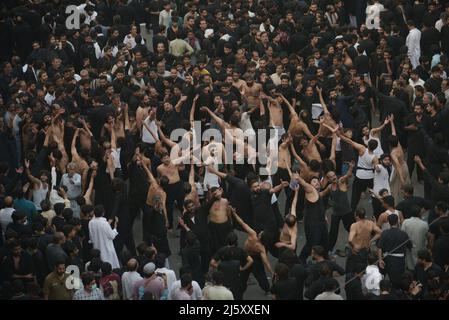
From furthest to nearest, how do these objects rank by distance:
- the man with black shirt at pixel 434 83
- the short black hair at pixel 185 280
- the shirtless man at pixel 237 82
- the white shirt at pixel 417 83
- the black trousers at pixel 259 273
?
1. the shirtless man at pixel 237 82
2. the white shirt at pixel 417 83
3. the man with black shirt at pixel 434 83
4. the black trousers at pixel 259 273
5. the short black hair at pixel 185 280

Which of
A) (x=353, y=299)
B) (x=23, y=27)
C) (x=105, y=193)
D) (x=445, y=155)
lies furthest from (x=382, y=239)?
(x=23, y=27)

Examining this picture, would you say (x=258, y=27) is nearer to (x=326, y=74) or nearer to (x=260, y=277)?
(x=326, y=74)

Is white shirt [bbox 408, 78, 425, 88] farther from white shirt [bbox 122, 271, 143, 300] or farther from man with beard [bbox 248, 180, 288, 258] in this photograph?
white shirt [bbox 122, 271, 143, 300]

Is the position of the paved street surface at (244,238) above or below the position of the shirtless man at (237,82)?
below

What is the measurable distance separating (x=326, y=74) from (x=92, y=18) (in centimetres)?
601

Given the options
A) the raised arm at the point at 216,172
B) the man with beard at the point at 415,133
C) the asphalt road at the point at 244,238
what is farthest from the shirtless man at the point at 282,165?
the man with beard at the point at 415,133

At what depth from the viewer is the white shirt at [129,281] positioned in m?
14.9

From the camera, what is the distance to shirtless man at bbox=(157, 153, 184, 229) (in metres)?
18.2

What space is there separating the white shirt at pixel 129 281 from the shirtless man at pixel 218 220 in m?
2.06

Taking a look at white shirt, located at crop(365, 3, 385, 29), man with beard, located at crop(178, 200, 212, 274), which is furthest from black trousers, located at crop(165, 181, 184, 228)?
white shirt, located at crop(365, 3, 385, 29)

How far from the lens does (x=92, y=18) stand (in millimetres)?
25266

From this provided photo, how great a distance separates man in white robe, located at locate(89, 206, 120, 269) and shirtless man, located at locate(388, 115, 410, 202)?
4399mm

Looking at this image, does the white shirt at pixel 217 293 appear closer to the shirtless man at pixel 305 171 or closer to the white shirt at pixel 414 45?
the shirtless man at pixel 305 171

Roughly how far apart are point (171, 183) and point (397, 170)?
11.1ft
